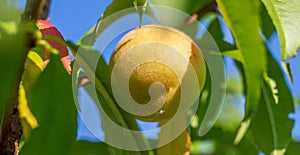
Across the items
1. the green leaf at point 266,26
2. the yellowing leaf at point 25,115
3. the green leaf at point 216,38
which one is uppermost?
the yellowing leaf at point 25,115

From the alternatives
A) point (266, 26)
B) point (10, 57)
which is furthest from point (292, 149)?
point (10, 57)

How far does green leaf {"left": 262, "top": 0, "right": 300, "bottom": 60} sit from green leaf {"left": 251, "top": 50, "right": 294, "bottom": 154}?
311mm

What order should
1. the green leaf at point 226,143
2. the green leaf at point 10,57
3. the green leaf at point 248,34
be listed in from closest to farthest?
1. the green leaf at point 10,57
2. the green leaf at point 248,34
3. the green leaf at point 226,143

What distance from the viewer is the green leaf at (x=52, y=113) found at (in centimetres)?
71

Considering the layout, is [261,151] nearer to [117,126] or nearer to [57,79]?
[117,126]

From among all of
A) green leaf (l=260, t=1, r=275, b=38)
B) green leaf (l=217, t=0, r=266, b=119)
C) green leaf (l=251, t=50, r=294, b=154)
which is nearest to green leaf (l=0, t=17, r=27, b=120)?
green leaf (l=217, t=0, r=266, b=119)

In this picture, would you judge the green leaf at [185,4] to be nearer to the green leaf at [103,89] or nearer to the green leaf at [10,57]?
the green leaf at [103,89]

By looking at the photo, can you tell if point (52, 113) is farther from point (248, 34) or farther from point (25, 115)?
point (248, 34)

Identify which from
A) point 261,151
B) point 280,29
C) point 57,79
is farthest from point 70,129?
point 261,151

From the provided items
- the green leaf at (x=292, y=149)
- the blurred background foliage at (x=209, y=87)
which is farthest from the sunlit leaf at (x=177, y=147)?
the green leaf at (x=292, y=149)

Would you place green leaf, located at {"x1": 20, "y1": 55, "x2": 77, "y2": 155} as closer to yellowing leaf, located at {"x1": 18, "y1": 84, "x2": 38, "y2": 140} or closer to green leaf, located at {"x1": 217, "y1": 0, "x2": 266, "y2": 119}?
yellowing leaf, located at {"x1": 18, "y1": 84, "x2": 38, "y2": 140}

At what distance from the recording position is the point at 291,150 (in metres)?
1.39

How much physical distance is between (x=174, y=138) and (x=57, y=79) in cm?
34

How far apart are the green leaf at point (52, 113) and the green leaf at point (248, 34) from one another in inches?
11.1
